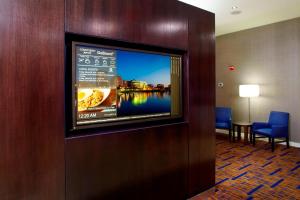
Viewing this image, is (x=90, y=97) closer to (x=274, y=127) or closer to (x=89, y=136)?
(x=89, y=136)

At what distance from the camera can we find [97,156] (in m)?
1.86

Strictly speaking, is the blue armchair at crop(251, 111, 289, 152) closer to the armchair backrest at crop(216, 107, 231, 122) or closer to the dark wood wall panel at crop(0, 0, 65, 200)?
the armchair backrest at crop(216, 107, 231, 122)

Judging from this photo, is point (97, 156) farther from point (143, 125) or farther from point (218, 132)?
point (218, 132)

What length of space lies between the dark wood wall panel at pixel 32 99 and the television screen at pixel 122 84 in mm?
177

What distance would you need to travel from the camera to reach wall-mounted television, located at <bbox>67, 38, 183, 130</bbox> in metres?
1.81

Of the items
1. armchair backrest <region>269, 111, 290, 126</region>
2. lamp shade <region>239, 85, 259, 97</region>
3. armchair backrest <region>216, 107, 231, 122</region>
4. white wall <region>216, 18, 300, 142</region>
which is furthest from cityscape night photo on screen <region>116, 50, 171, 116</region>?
white wall <region>216, 18, 300, 142</region>

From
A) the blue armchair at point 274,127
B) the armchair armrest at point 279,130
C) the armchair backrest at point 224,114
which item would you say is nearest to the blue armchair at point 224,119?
the armchair backrest at point 224,114

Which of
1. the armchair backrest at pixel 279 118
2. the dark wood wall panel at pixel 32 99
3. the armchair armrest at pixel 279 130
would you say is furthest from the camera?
the armchair backrest at pixel 279 118

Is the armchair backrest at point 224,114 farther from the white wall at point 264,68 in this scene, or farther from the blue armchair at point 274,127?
the blue armchair at point 274,127

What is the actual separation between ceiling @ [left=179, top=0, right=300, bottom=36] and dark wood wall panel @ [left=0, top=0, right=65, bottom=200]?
10.6 feet

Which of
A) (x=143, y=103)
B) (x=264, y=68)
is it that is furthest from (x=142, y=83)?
(x=264, y=68)

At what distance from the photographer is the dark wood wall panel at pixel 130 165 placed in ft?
5.81

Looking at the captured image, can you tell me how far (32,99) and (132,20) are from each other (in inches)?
43.6

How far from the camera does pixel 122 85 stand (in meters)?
2.07
